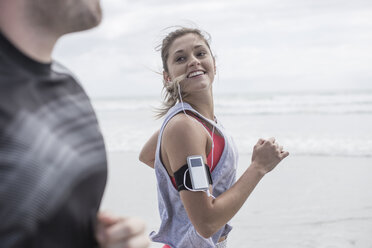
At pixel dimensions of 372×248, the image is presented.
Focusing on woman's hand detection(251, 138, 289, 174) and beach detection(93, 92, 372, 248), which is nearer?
woman's hand detection(251, 138, 289, 174)

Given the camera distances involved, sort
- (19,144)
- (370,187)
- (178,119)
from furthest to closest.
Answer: (370,187) < (178,119) < (19,144)

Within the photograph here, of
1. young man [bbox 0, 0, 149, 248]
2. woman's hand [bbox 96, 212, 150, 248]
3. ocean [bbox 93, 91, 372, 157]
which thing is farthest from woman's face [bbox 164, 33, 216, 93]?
ocean [bbox 93, 91, 372, 157]

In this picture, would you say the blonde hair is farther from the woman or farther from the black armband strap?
the black armband strap

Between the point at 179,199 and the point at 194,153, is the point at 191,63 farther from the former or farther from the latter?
the point at 179,199

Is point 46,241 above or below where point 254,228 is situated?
above

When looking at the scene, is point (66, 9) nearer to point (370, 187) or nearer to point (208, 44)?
point (208, 44)

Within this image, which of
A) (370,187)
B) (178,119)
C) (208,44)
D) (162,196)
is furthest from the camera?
(370,187)

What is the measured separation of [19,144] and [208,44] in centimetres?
170

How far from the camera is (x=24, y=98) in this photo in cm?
77

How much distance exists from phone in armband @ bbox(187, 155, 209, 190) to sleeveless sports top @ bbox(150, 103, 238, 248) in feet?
0.73

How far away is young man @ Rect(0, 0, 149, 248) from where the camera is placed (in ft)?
2.40

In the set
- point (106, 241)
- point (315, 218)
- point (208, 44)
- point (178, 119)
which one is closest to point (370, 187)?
point (315, 218)

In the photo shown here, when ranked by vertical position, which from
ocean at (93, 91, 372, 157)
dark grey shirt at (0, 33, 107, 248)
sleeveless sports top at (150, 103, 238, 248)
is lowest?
ocean at (93, 91, 372, 157)

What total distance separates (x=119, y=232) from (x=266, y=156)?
1.19m
